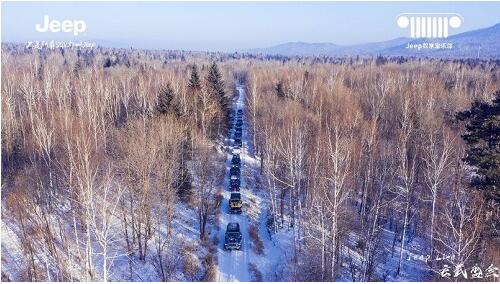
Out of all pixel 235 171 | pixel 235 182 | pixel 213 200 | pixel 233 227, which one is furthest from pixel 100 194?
pixel 235 171

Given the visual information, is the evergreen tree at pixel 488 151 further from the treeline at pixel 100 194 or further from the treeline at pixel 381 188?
the treeline at pixel 100 194

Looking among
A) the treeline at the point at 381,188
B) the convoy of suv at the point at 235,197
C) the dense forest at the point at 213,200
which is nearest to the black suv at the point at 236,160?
the convoy of suv at the point at 235,197

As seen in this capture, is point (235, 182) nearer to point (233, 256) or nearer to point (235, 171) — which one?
point (235, 171)

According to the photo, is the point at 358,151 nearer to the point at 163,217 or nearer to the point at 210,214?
the point at 210,214

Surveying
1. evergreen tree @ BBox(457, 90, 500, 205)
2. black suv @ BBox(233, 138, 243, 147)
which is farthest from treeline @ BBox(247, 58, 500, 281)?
black suv @ BBox(233, 138, 243, 147)

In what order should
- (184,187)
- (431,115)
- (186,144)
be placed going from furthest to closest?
(431,115)
(186,144)
(184,187)

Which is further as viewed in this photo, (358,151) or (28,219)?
(358,151)

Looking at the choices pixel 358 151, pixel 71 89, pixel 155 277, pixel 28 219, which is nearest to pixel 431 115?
pixel 358 151
